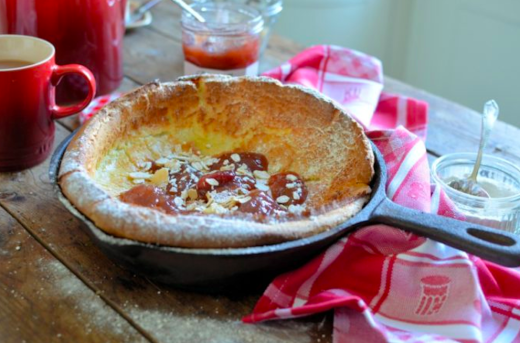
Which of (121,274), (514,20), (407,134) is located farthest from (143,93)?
(514,20)

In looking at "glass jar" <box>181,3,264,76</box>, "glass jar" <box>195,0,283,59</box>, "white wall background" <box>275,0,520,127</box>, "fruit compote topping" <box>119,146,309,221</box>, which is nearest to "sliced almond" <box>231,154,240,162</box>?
"fruit compote topping" <box>119,146,309,221</box>

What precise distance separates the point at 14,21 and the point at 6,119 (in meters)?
0.28

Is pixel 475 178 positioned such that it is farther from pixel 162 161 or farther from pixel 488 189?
pixel 162 161

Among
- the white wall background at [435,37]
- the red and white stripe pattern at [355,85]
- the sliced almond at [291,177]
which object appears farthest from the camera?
the white wall background at [435,37]

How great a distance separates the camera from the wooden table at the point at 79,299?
0.81m

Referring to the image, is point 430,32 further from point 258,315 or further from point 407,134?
point 258,315

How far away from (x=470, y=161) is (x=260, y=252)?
0.55m

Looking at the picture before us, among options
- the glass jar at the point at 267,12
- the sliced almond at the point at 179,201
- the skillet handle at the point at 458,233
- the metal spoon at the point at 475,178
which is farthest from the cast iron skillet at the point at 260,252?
the glass jar at the point at 267,12

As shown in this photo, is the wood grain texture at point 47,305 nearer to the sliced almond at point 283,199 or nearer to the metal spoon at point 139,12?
the sliced almond at point 283,199

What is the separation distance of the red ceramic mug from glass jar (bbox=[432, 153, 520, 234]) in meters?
0.67

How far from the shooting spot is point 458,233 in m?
0.82

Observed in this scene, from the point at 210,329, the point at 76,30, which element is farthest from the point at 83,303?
the point at 76,30

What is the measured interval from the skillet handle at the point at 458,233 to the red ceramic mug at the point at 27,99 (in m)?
0.60

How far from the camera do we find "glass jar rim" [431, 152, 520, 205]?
100cm
